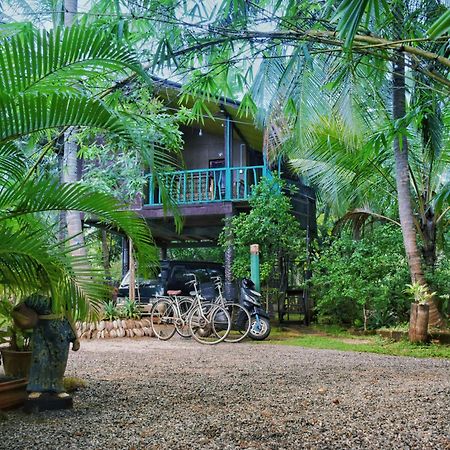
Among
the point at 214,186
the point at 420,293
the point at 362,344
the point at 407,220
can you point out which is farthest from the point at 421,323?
the point at 214,186

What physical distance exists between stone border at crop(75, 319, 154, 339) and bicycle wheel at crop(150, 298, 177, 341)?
0.26m

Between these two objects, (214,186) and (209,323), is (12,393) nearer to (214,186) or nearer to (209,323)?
(209,323)

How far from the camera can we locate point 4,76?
3.17 meters

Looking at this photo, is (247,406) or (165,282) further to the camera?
(165,282)

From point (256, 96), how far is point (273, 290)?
7423mm

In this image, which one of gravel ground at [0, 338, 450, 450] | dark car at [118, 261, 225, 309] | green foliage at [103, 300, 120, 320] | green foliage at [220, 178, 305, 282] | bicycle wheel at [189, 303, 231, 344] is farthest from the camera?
dark car at [118, 261, 225, 309]

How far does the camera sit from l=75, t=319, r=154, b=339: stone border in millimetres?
10258

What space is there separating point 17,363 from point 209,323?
4.90 metres

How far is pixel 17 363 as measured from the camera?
4449mm

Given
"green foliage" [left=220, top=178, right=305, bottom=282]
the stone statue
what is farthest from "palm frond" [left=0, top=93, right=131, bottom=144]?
"green foliage" [left=220, top=178, right=305, bottom=282]

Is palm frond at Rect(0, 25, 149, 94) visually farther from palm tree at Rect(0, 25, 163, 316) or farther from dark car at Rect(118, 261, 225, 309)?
dark car at Rect(118, 261, 225, 309)

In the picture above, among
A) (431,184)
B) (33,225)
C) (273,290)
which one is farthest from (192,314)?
(33,225)

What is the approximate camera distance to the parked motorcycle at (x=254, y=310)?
30.1 feet

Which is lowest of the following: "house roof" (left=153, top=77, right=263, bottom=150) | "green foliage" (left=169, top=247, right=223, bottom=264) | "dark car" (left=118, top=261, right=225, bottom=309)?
"dark car" (left=118, top=261, right=225, bottom=309)
